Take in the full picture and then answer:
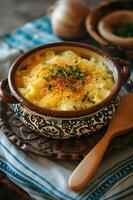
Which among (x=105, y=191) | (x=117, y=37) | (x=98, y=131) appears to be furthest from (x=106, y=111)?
(x=117, y=37)

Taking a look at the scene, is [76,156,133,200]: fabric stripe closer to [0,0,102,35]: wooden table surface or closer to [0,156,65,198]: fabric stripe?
[0,156,65,198]: fabric stripe

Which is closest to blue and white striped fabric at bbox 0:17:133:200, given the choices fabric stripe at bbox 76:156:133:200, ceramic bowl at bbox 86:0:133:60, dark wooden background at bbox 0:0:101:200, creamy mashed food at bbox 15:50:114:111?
fabric stripe at bbox 76:156:133:200

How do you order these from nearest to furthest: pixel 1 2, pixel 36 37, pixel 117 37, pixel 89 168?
pixel 89 168 → pixel 117 37 → pixel 36 37 → pixel 1 2

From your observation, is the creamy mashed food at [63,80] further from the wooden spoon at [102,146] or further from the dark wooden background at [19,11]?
the dark wooden background at [19,11]

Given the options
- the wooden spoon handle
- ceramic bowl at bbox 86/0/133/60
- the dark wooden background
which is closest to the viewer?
the wooden spoon handle

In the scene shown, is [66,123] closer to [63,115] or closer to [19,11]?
[63,115]

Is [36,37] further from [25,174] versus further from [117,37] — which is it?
[25,174]

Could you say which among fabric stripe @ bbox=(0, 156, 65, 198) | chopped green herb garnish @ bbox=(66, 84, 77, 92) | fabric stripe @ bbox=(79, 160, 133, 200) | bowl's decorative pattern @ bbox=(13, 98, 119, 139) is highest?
chopped green herb garnish @ bbox=(66, 84, 77, 92)
